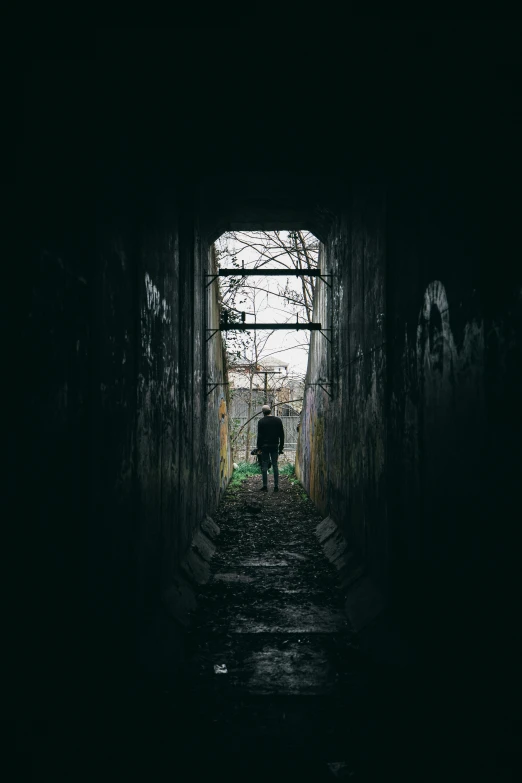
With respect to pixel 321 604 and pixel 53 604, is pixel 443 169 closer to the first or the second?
pixel 53 604

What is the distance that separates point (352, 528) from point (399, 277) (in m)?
3.22

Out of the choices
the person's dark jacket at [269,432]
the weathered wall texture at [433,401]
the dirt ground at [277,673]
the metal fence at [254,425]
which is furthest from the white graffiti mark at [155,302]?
the metal fence at [254,425]


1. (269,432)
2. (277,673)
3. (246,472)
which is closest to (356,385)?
(277,673)

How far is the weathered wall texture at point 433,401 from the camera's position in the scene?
2475 millimetres

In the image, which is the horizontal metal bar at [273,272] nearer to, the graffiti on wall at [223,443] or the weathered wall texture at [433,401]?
the weathered wall texture at [433,401]

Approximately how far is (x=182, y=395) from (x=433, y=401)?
329 centimetres

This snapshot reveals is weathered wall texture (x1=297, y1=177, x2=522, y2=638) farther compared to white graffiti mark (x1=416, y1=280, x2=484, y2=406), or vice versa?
white graffiti mark (x1=416, y1=280, x2=484, y2=406)

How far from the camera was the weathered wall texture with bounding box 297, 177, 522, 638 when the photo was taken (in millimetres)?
2475

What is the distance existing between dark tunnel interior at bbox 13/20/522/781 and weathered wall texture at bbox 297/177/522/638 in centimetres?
2

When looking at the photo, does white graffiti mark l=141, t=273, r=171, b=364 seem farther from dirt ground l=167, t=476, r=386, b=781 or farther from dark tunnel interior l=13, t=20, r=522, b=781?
dirt ground l=167, t=476, r=386, b=781

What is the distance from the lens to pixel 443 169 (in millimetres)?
3307

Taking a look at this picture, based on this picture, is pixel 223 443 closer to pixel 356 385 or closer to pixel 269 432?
pixel 269 432

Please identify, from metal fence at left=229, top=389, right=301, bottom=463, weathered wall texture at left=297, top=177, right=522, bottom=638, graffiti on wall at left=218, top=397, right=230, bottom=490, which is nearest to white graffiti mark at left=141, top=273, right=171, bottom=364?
weathered wall texture at left=297, top=177, right=522, bottom=638

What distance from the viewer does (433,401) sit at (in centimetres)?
348
